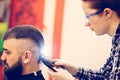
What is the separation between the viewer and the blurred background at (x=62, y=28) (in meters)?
1.25

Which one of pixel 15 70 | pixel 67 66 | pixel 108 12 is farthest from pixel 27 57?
pixel 108 12

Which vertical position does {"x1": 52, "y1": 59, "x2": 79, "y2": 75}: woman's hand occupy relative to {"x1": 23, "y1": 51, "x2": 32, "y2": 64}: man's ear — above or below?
below

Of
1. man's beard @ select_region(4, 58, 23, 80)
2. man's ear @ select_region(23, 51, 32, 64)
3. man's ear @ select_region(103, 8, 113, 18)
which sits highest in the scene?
man's ear @ select_region(103, 8, 113, 18)

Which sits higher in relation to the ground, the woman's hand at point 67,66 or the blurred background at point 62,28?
the blurred background at point 62,28

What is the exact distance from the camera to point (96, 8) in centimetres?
122

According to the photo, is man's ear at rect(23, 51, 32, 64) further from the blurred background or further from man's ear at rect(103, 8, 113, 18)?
man's ear at rect(103, 8, 113, 18)

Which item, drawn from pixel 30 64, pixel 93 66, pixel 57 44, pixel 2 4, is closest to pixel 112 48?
pixel 93 66

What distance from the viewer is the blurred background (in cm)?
125

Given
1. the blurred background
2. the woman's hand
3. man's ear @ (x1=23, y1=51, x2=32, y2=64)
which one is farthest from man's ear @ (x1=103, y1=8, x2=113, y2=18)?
man's ear @ (x1=23, y1=51, x2=32, y2=64)

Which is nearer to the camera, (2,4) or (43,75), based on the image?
(43,75)

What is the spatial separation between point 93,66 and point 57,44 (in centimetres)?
22

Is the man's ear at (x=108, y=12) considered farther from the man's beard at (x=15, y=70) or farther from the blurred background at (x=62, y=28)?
the man's beard at (x=15, y=70)

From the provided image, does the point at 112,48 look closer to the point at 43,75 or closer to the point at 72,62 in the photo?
the point at 72,62

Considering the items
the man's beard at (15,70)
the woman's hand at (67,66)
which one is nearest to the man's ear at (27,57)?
the man's beard at (15,70)
